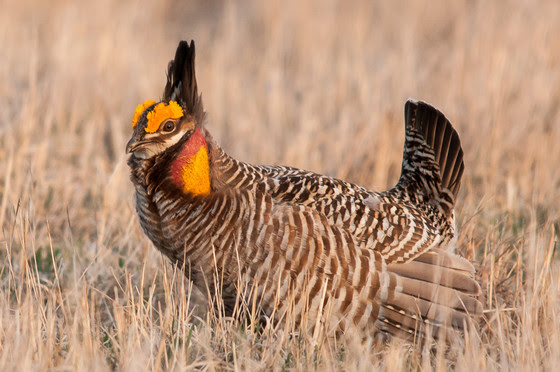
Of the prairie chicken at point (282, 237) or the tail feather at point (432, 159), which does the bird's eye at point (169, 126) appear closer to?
the prairie chicken at point (282, 237)

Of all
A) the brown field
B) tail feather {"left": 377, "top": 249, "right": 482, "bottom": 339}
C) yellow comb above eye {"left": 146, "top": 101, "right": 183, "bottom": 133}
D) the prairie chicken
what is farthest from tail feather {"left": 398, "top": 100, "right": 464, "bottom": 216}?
yellow comb above eye {"left": 146, "top": 101, "right": 183, "bottom": 133}

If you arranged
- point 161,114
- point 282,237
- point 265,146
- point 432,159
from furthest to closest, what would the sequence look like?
point 265,146
point 432,159
point 161,114
point 282,237

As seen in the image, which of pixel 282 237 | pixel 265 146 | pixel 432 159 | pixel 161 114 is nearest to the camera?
pixel 282 237

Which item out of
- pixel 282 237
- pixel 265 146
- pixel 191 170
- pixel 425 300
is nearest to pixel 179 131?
pixel 191 170

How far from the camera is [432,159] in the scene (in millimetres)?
4203

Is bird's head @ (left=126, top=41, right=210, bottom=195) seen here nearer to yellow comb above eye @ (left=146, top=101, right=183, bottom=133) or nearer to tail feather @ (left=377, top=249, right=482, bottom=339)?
yellow comb above eye @ (left=146, top=101, right=183, bottom=133)

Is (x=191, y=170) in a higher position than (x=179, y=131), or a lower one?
lower

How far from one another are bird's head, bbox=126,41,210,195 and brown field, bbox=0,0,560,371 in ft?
1.60

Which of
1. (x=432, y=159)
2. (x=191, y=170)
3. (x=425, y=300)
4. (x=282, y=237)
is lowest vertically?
(x=425, y=300)

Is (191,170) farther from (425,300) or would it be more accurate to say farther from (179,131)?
(425,300)

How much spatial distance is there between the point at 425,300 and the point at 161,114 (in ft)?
4.75

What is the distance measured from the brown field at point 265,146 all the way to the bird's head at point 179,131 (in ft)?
1.60

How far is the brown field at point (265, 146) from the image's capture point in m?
3.10

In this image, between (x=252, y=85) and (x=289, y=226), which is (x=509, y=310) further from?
(x=252, y=85)
